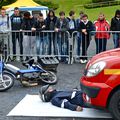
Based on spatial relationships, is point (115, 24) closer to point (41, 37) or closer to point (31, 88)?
point (41, 37)

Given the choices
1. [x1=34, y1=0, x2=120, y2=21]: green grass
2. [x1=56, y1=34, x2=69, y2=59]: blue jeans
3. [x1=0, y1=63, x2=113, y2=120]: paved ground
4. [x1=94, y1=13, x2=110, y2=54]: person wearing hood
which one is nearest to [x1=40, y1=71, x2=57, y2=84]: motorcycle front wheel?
[x1=0, y1=63, x2=113, y2=120]: paved ground

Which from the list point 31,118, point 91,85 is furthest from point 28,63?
point 91,85

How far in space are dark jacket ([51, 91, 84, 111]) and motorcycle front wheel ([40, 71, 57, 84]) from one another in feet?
7.83

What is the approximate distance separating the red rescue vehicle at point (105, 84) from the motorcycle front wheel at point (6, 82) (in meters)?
3.13

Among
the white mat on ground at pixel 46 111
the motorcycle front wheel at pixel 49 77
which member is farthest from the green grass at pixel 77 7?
the white mat on ground at pixel 46 111

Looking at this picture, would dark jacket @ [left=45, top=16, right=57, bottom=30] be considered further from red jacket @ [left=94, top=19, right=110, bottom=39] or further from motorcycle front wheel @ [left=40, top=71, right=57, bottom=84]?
motorcycle front wheel @ [left=40, top=71, right=57, bottom=84]

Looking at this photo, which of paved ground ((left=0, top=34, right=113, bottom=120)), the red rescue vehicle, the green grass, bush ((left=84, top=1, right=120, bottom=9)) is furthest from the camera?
bush ((left=84, top=1, right=120, bottom=9))

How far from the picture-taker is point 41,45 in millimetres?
13875

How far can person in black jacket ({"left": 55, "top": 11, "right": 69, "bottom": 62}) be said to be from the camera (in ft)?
44.8

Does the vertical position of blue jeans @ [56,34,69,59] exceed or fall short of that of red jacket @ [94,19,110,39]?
it falls short

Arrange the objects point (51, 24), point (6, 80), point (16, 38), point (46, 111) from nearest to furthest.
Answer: point (46, 111), point (6, 80), point (51, 24), point (16, 38)

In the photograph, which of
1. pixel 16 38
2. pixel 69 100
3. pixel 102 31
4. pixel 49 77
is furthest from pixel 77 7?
pixel 69 100

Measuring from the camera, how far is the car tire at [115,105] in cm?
688

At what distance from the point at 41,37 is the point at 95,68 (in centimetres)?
693
